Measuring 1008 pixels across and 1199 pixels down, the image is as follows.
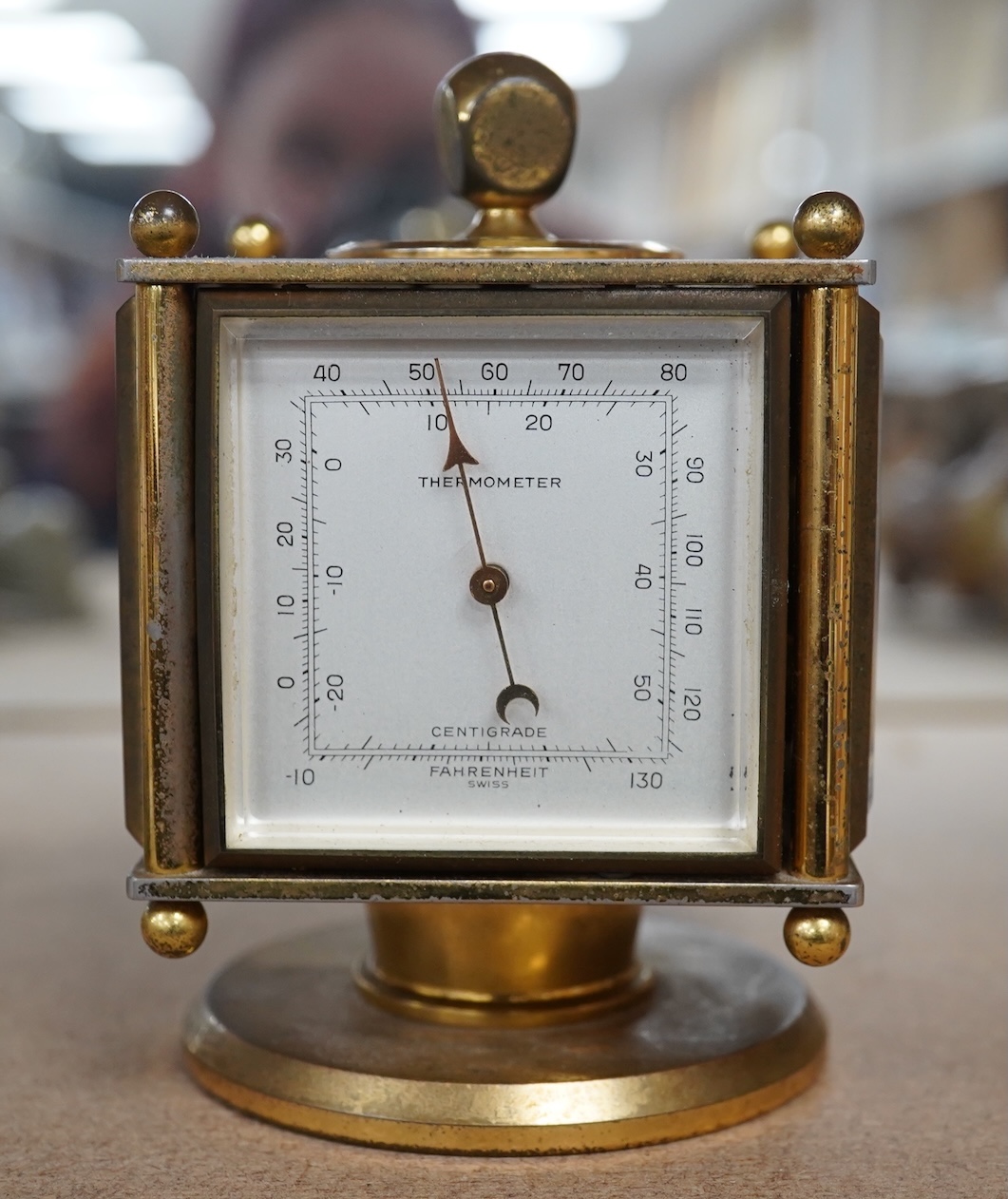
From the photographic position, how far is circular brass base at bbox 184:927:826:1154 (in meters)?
0.48

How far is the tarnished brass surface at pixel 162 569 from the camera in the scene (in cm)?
48

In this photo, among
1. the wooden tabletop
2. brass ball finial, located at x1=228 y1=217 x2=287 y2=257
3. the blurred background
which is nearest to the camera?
the wooden tabletop

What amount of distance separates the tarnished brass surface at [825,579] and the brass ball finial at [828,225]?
0.01 metres

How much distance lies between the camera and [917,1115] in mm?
505

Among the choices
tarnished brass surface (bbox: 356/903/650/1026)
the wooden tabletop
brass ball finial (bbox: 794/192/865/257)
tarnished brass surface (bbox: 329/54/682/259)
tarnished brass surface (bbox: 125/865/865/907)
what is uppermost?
tarnished brass surface (bbox: 329/54/682/259)

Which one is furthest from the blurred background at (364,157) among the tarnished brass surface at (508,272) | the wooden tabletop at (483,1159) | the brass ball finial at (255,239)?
the tarnished brass surface at (508,272)

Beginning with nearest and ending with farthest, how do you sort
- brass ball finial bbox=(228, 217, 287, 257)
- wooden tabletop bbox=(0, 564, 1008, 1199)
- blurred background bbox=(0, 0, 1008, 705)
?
wooden tabletop bbox=(0, 564, 1008, 1199) < brass ball finial bbox=(228, 217, 287, 257) < blurred background bbox=(0, 0, 1008, 705)

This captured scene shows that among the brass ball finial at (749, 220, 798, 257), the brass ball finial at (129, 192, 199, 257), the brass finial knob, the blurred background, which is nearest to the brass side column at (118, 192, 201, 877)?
the brass ball finial at (129, 192, 199, 257)

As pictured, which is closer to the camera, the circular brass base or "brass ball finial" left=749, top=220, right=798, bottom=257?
the circular brass base

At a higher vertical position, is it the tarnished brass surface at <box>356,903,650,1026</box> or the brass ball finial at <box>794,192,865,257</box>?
the brass ball finial at <box>794,192,865,257</box>

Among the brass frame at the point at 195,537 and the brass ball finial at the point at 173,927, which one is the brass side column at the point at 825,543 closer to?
the brass frame at the point at 195,537

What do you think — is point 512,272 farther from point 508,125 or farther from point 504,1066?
point 504,1066

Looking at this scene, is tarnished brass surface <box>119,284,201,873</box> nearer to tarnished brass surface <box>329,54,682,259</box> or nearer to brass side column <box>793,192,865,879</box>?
tarnished brass surface <box>329,54,682,259</box>

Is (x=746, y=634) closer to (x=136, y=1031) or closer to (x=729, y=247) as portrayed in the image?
(x=136, y=1031)
